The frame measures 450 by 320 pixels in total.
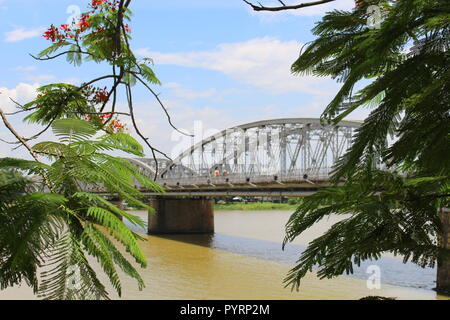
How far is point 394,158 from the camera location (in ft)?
5.31

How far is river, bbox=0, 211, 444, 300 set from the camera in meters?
22.0

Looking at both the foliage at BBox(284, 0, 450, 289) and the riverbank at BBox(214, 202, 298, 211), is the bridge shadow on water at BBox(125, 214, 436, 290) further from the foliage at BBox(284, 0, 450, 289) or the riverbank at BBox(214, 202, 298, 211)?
the riverbank at BBox(214, 202, 298, 211)

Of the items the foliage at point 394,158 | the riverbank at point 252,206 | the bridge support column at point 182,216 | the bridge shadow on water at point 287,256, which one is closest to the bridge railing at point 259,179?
the bridge shadow on water at point 287,256

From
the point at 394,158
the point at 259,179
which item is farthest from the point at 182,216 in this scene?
the point at 394,158

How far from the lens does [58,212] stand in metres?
1.47

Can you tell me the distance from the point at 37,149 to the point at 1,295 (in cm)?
2121

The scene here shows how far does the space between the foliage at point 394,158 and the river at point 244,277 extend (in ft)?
63.3

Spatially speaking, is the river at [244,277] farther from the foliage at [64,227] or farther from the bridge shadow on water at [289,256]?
the foliage at [64,227]

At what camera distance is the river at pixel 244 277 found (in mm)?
21969

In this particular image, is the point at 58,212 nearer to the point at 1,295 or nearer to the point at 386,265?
the point at 1,295

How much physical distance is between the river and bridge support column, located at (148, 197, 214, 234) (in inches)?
458

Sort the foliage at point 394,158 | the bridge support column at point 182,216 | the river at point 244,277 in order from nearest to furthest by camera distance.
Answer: the foliage at point 394,158 → the river at point 244,277 → the bridge support column at point 182,216

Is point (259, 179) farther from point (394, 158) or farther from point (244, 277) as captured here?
point (394, 158)
